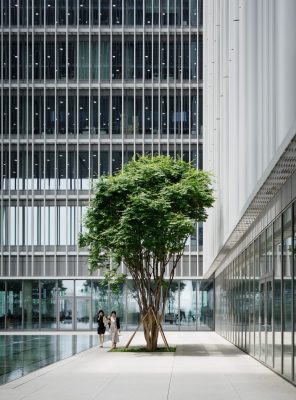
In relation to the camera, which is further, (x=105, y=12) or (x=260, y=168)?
(x=105, y=12)

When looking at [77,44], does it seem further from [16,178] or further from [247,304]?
[247,304]

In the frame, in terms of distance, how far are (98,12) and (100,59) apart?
373 centimetres

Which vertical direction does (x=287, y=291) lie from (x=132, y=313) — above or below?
above

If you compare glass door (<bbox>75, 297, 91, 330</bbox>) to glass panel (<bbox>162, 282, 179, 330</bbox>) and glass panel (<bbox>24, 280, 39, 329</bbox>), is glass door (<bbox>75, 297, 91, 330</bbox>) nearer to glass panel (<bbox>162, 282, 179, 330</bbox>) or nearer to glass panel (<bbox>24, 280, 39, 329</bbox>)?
glass panel (<bbox>24, 280, 39, 329</bbox>)

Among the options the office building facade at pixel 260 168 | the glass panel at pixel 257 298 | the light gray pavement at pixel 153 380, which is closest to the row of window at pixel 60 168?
the office building facade at pixel 260 168

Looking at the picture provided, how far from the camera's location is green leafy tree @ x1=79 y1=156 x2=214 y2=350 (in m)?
35.6

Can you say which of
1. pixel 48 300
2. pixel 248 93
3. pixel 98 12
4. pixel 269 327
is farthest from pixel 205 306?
pixel 248 93

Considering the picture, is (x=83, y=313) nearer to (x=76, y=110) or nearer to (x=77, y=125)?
(x=77, y=125)

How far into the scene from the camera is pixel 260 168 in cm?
2098

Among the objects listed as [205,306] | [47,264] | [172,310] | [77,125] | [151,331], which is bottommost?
[172,310]

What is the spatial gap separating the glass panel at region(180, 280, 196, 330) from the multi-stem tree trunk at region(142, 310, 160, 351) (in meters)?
29.9

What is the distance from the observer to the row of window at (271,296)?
20.0 meters

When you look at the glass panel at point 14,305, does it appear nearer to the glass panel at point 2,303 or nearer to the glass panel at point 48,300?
the glass panel at point 2,303

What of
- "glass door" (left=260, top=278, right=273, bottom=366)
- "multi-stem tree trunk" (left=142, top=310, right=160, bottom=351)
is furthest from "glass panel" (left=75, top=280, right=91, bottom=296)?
"glass door" (left=260, top=278, right=273, bottom=366)
